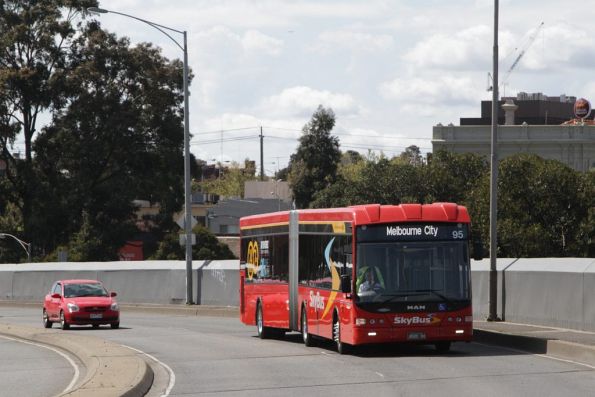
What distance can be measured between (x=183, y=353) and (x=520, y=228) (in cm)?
3899

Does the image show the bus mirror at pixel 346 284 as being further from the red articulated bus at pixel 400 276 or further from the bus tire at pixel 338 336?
the bus tire at pixel 338 336

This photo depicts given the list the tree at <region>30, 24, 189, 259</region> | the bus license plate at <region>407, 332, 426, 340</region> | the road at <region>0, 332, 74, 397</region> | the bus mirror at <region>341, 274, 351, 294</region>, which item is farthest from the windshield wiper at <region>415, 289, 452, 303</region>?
the tree at <region>30, 24, 189, 259</region>

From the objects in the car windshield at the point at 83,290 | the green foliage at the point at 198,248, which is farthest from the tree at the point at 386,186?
the car windshield at the point at 83,290

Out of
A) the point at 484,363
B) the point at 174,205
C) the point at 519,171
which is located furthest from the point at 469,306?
the point at 174,205

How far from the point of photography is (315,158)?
10575 centimetres

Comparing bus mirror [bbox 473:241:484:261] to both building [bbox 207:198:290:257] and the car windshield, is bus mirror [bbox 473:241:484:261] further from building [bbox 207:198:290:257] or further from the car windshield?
building [bbox 207:198:290:257]

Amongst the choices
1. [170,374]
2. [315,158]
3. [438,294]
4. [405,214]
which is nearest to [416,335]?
[438,294]

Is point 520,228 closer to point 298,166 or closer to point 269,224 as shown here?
point 269,224

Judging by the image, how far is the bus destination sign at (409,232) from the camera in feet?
78.0

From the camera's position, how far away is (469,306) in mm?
23766

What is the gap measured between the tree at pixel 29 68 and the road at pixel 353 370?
46545mm

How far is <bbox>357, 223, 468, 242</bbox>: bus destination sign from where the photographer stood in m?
23.8

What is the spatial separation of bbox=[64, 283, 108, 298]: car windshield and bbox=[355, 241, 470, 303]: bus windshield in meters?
17.5

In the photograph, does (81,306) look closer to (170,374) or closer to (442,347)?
(442,347)
